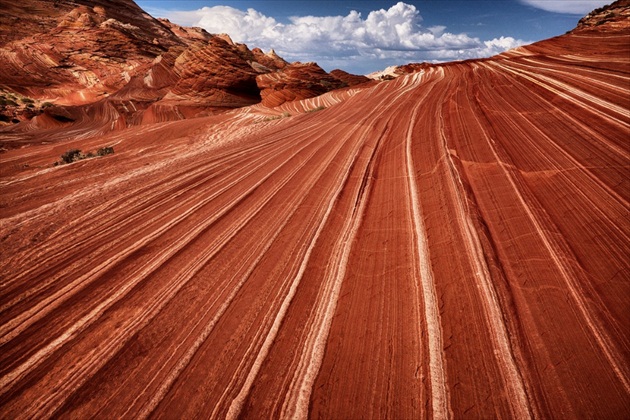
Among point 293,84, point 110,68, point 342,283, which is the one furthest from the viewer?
point 110,68

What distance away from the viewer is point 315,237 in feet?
14.3

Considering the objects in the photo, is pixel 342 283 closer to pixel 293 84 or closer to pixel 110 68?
pixel 293 84

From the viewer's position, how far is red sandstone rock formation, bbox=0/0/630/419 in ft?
7.70

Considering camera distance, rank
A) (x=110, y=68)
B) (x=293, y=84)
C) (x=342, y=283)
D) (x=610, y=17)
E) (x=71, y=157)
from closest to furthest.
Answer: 1. (x=342, y=283)
2. (x=71, y=157)
3. (x=610, y=17)
4. (x=293, y=84)
5. (x=110, y=68)

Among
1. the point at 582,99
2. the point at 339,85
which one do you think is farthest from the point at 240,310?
the point at 339,85

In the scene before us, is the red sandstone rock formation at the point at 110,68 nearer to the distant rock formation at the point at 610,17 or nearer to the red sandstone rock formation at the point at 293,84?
the red sandstone rock formation at the point at 293,84

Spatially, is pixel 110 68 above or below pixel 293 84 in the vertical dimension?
above

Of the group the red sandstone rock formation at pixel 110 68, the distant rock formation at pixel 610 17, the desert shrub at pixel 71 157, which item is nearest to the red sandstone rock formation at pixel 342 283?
the desert shrub at pixel 71 157

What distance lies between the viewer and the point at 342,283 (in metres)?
3.52

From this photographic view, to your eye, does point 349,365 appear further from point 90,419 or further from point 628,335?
point 628,335

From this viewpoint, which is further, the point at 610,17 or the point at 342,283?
the point at 610,17

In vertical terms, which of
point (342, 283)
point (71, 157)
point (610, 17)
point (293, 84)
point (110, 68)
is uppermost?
point (110, 68)

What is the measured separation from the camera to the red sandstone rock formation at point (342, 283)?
7.70ft

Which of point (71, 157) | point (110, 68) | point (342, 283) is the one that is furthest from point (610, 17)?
point (110, 68)
